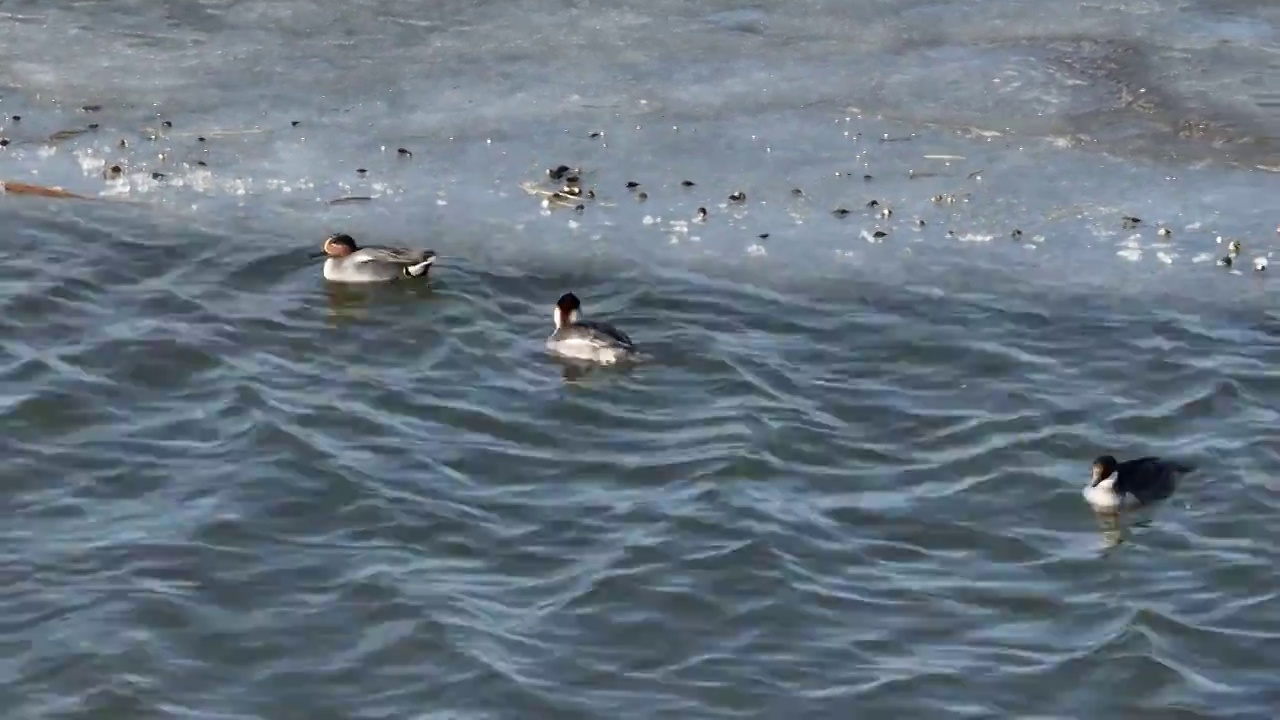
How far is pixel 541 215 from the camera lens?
13117 millimetres

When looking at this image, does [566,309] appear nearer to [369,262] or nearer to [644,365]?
[644,365]

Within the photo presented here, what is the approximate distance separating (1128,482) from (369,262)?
455cm

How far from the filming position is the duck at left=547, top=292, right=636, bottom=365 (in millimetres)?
11352

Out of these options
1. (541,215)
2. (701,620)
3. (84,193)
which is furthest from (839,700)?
(84,193)

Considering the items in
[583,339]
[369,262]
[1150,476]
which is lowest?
[1150,476]

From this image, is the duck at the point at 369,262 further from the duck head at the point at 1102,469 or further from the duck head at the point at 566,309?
the duck head at the point at 1102,469

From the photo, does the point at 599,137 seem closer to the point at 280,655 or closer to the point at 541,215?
the point at 541,215

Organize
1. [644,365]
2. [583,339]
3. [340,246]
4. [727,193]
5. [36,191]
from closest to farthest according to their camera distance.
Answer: [583,339] < [644,365] < [340,246] < [727,193] < [36,191]

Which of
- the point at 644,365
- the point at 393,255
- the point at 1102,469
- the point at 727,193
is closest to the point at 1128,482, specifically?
the point at 1102,469

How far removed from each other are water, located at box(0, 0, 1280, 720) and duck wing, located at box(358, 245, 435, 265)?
168mm

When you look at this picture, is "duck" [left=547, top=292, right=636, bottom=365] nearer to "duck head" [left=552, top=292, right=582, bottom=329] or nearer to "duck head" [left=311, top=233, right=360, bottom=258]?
"duck head" [left=552, top=292, right=582, bottom=329]

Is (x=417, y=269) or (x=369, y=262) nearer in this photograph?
(x=369, y=262)

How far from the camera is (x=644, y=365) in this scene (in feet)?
38.9

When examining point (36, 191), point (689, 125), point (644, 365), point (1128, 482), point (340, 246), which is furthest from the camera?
point (689, 125)
